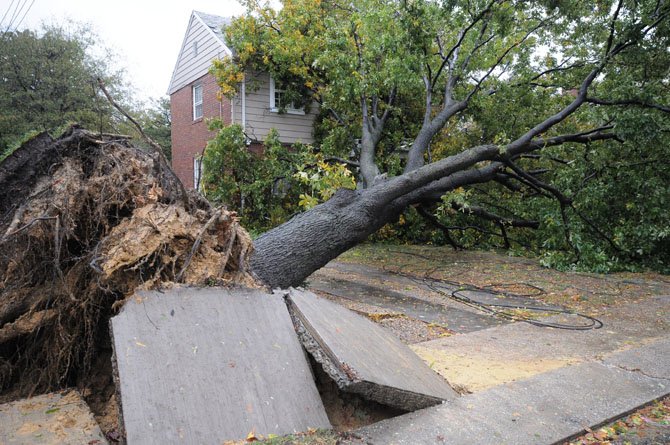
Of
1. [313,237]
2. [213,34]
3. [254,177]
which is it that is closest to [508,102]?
[254,177]

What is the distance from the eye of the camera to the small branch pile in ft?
9.83

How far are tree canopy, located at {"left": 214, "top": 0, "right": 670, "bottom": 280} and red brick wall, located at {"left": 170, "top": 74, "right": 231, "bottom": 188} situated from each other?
2.72 metres

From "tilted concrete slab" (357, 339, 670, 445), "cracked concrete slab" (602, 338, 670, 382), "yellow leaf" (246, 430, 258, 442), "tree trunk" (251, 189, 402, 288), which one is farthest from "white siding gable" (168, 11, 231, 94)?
"yellow leaf" (246, 430, 258, 442)

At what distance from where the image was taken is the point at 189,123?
17.3 m

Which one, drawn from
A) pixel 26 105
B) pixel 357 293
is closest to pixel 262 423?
pixel 357 293

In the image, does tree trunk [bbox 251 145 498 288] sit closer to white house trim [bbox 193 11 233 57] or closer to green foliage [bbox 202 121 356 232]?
green foliage [bbox 202 121 356 232]

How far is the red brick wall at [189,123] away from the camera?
607 inches

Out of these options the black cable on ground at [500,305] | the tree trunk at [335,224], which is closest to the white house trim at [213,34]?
the tree trunk at [335,224]

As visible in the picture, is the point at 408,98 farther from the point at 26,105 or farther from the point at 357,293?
the point at 26,105

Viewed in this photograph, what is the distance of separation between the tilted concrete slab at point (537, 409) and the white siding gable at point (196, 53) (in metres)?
13.1

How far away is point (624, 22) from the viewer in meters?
7.93

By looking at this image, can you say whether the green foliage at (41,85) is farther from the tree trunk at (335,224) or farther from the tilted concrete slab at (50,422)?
the tilted concrete slab at (50,422)

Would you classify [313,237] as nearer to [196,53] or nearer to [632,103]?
[632,103]

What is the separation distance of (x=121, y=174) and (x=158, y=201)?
0.32m
